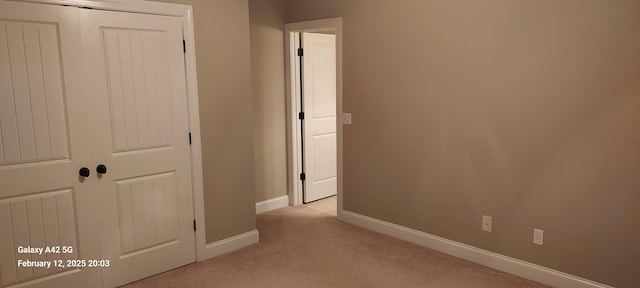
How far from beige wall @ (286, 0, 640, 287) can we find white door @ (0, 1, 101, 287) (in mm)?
2386

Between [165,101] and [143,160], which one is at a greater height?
[165,101]

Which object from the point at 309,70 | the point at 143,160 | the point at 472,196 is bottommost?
the point at 472,196

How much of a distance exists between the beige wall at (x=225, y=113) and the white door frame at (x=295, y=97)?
99cm

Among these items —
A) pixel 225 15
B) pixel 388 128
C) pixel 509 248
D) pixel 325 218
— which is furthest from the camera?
pixel 325 218

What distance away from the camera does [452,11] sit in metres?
3.41

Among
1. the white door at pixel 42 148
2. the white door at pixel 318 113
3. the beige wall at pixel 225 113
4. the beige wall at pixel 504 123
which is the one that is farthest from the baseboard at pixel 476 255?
the white door at pixel 42 148

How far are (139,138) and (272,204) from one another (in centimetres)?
209

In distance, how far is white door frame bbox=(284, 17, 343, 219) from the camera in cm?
433

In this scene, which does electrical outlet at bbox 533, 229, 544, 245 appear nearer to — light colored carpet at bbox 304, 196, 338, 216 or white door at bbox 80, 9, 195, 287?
light colored carpet at bbox 304, 196, 338, 216

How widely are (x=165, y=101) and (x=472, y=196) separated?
2.46 meters

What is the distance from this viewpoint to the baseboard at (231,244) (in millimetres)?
3623

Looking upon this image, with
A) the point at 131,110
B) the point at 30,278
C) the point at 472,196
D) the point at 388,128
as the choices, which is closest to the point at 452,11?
the point at 388,128

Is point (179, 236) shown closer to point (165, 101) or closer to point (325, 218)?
point (165, 101)
